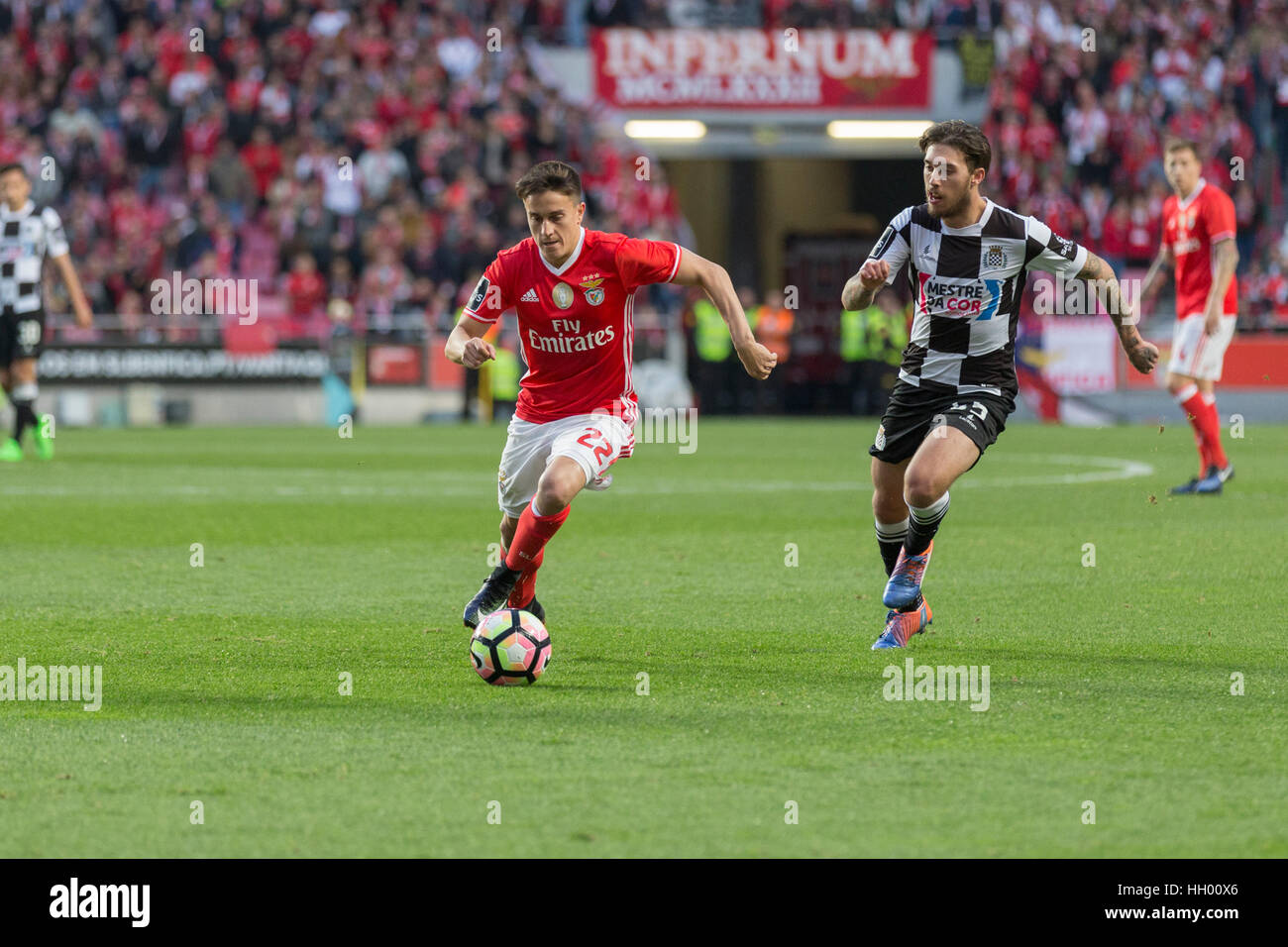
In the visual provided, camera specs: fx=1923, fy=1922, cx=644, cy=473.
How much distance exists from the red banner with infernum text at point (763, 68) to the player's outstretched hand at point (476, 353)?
23845 mm

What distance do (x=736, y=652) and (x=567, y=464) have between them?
2.91 ft

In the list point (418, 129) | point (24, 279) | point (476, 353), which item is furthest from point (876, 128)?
point (476, 353)

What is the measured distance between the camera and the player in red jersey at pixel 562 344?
6820 mm

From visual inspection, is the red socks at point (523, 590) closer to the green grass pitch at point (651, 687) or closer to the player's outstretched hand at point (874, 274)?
the green grass pitch at point (651, 687)

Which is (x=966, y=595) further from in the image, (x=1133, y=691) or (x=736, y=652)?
(x=1133, y=691)

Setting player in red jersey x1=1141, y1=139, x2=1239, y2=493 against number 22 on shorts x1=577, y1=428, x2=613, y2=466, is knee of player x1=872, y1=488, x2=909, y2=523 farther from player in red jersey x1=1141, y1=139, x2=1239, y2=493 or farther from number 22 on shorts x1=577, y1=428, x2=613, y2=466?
player in red jersey x1=1141, y1=139, x2=1239, y2=493

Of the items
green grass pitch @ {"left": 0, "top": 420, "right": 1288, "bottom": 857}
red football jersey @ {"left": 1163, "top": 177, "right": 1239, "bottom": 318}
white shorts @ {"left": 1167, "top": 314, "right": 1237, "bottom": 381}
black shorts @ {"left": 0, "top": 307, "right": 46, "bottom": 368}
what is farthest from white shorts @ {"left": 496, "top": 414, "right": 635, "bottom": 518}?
black shorts @ {"left": 0, "top": 307, "right": 46, "bottom": 368}

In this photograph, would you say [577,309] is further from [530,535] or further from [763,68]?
[763,68]

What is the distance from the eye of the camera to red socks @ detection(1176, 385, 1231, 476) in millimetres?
13047

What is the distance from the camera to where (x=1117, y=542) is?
10.3 m

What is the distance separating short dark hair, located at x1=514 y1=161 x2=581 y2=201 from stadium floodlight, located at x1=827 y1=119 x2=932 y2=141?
24.5 m

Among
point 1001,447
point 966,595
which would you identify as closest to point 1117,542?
point 966,595

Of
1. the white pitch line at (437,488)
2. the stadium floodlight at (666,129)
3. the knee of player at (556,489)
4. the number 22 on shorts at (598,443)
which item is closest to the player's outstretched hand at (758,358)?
the number 22 on shorts at (598,443)
